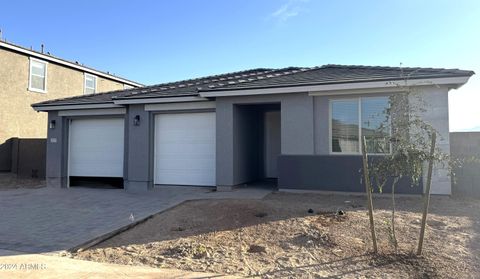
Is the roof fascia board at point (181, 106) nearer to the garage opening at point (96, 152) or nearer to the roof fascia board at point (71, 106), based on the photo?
the roof fascia board at point (71, 106)

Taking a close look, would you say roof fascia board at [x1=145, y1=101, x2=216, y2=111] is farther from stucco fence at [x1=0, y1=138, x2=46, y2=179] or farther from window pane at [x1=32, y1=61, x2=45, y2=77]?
window pane at [x1=32, y1=61, x2=45, y2=77]

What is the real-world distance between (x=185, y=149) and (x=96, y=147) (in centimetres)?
412

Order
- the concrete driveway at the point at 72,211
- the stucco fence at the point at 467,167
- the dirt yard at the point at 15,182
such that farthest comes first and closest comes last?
the dirt yard at the point at 15,182 < the stucco fence at the point at 467,167 < the concrete driveway at the point at 72,211

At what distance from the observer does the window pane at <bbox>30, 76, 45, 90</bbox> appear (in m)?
19.6

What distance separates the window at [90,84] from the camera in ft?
77.1

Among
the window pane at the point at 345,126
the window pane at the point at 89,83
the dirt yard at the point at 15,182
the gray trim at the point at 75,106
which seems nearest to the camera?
the window pane at the point at 345,126

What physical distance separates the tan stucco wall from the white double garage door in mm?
7408

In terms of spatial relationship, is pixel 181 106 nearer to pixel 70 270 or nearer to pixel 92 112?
pixel 92 112

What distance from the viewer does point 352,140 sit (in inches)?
407

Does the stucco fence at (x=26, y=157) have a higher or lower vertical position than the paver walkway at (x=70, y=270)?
higher

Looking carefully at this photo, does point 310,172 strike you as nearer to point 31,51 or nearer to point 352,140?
point 352,140

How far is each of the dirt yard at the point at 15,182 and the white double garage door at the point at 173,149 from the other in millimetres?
3024

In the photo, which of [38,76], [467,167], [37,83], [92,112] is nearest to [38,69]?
[38,76]

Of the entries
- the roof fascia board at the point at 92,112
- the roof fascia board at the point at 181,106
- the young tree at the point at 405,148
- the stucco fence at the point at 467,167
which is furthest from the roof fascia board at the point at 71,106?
the stucco fence at the point at 467,167
